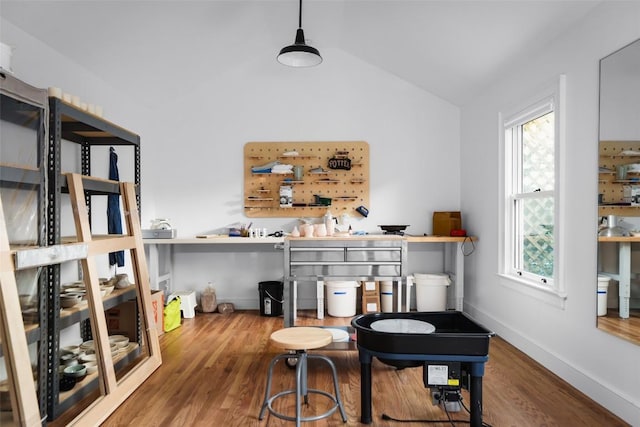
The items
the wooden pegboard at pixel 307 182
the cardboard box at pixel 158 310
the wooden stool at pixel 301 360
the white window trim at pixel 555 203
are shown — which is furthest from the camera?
the wooden pegboard at pixel 307 182

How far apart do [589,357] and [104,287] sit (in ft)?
11.3

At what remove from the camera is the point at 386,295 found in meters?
5.13

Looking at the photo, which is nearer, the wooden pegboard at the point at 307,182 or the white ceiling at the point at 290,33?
the white ceiling at the point at 290,33

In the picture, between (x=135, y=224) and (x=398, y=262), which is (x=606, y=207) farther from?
(x=135, y=224)

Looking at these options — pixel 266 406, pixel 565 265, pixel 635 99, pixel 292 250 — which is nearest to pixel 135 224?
pixel 292 250

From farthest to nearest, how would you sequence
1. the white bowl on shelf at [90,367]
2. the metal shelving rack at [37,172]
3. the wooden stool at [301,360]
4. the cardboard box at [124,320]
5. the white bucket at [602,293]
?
1. the cardboard box at [124,320]
2. the white bowl on shelf at [90,367]
3. the white bucket at [602,293]
4. the wooden stool at [301,360]
5. the metal shelving rack at [37,172]

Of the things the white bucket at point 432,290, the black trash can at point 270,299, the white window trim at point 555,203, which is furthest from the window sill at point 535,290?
the black trash can at point 270,299

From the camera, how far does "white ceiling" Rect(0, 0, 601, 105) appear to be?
10.6 ft

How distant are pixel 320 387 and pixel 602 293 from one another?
1.93 meters

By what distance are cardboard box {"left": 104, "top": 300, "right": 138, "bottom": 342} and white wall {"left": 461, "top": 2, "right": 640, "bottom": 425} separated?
132 inches

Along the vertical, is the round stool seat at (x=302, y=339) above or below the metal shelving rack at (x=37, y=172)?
below

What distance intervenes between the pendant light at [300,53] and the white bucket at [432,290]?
279cm

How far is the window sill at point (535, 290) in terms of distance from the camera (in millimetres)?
3188

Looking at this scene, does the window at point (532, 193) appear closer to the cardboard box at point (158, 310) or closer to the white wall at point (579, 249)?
the white wall at point (579, 249)
